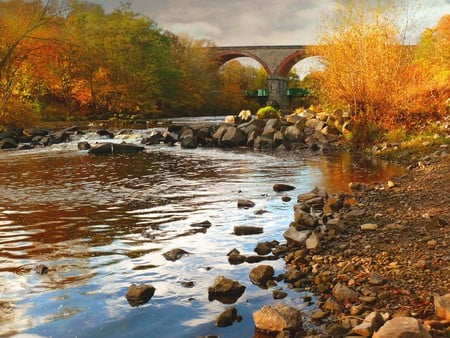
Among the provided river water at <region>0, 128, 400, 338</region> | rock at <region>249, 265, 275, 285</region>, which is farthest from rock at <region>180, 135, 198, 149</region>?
rock at <region>249, 265, 275, 285</region>

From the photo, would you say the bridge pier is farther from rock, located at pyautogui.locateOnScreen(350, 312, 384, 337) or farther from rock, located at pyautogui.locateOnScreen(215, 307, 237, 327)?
rock, located at pyautogui.locateOnScreen(350, 312, 384, 337)

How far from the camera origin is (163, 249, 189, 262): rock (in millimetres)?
5954

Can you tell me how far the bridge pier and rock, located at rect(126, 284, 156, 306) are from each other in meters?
67.6

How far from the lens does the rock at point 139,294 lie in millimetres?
4676

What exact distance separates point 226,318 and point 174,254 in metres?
1.97

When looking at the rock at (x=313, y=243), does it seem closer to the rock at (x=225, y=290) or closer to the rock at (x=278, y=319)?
the rock at (x=225, y=290)

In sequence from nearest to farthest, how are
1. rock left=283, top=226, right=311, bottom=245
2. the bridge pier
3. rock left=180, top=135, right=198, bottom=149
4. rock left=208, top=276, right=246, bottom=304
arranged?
rock left=208, top=276, right=246, bottom=304
rock left=283, top=226, right=311, bottom=245
rock left=180, top=135, right=198, bottom=149
the bridge pier

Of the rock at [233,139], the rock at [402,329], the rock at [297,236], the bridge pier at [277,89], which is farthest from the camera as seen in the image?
the bridge pier at [277,89]

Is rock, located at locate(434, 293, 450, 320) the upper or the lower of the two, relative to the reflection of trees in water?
upper

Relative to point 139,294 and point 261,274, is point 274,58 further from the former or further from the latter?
point 139,294

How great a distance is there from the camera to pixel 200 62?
59.8m

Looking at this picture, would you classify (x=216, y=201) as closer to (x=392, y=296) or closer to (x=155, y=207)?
(x=155, y=207)

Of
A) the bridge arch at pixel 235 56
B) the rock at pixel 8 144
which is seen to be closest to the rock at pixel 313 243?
the rock at pixel 8 144

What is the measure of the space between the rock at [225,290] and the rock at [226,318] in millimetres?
443
